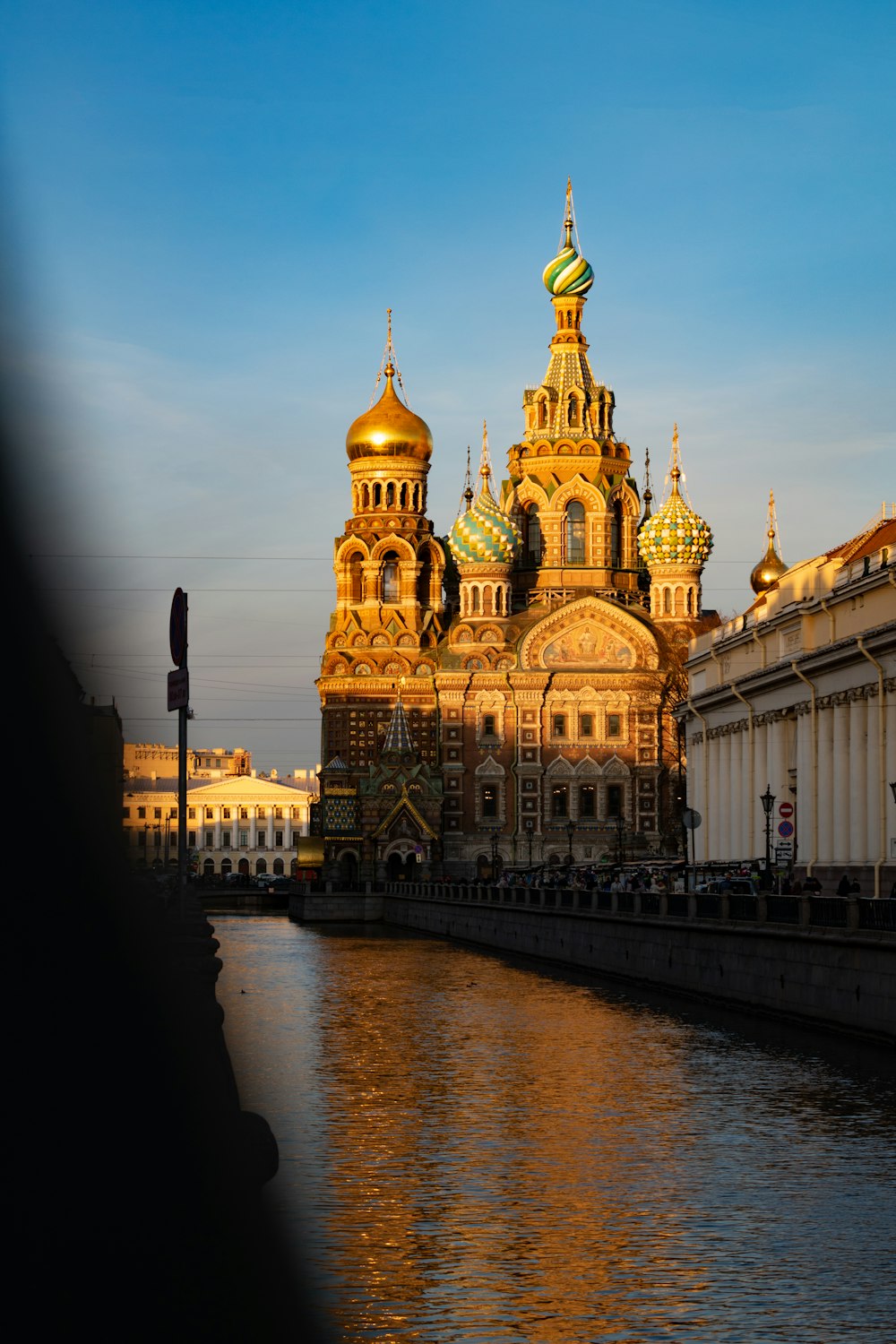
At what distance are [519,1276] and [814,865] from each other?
2946 cm

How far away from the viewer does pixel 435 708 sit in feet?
257

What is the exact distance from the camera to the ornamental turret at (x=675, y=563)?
78.6 metres

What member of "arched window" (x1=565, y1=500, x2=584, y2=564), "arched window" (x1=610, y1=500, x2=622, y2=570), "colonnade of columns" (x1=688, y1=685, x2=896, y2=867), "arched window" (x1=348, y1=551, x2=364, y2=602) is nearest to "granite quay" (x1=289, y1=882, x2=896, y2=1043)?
"colonnade of columns" (x1=688, y1=685, x2=896, y2=867)

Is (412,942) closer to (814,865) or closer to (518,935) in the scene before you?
(518,935)

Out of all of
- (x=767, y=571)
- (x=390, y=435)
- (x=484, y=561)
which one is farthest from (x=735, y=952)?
(x=390, y=435)

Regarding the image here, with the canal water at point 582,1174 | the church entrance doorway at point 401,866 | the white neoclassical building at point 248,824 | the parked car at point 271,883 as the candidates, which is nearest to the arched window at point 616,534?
the church entrance doorway at point 401,866

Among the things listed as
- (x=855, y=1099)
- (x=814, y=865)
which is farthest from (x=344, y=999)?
(x=855, y=1099)

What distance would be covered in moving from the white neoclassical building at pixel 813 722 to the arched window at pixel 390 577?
1178 inches

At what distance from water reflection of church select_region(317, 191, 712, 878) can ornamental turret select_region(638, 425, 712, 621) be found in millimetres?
89

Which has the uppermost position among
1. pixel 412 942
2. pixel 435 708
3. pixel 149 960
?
pixel 435 708

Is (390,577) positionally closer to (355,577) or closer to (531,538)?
(355,577)

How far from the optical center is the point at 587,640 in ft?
251

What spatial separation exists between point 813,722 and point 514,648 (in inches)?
1480

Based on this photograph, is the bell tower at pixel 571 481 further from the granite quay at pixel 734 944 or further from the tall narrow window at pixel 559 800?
the granite quay at pixel 734 944
